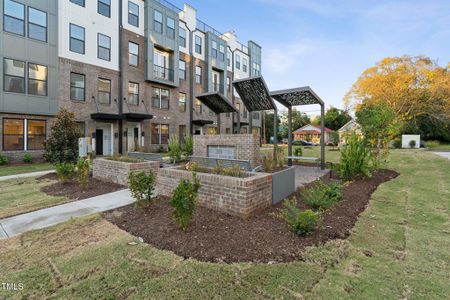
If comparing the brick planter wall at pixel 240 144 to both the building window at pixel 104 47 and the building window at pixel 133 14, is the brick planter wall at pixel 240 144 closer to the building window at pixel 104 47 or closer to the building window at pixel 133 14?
the building window at pixel 104 47

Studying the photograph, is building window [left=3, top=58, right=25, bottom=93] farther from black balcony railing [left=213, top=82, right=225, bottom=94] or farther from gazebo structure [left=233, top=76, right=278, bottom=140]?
black balcony railing [left=213, top=82, right=225, bottom=94]

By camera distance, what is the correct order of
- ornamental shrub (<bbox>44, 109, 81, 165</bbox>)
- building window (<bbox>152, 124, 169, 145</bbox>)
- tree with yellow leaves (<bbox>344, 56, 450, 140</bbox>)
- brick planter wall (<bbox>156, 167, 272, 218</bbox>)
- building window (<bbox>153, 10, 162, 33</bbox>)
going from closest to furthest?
brick planter wall (<bbox>156, 167, 272, 218</bbox>) < ornamental shrub (<bbox>44, 109, 81, 165</bbox>) < building window (<bbox>153, 10, 162, 33</bbox>) < building window (<bbox>152, 124, 169, 145</bbox>) < tree with yellow leaves (<bbox>344, 56, 450, 140</bbox>)

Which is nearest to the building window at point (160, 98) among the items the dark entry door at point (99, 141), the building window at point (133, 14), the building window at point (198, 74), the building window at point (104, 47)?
the building window at point (104, 47)

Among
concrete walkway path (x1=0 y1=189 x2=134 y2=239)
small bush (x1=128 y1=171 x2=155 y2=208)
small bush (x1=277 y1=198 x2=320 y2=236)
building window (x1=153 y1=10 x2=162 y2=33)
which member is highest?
building window (x1=153 y1=10 x2=162 y2=33)

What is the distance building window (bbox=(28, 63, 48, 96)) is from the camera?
14.7m

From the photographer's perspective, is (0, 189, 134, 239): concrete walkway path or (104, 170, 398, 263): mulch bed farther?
(0, 189, 134, 239): concrete walkway path

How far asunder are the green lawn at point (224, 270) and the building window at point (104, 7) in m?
19.2

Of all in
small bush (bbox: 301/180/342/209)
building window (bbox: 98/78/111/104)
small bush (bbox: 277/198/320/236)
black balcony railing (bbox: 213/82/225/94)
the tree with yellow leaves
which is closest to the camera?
small bush (bbox: 277/198/320/236)

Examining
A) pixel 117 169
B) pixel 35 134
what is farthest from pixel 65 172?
pixel 35 134

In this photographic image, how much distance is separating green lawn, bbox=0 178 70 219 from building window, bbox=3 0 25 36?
1043 cm

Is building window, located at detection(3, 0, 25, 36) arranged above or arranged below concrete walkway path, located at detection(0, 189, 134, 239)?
above

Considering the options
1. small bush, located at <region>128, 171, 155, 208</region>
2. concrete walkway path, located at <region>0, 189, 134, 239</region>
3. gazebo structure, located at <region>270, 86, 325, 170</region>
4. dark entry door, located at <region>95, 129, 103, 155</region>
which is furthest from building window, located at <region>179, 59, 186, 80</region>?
small bush, located at <region>128, 171, 155, 208</region>

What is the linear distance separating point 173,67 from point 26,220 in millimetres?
20973

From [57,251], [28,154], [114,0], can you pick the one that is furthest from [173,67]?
[57,251]
